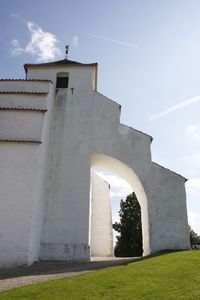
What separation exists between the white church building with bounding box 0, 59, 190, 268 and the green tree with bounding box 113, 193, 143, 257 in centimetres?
1455

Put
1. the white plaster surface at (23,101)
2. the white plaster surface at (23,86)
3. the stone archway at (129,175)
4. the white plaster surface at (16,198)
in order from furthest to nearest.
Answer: the white plaster surface at (23,86), the stone archway at (129,175), the white plaster surface at (23,101), the white plaster surface at (16,198)

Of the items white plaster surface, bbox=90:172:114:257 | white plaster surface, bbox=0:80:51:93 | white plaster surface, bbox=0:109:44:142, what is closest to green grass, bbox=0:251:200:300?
white plaster surface, bbox=0:109:44:142

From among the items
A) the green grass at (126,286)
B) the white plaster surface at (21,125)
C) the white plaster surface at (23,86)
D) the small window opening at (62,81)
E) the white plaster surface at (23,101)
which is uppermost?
the small window opening at (62,81)

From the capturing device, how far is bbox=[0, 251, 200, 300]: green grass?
685 centimetres

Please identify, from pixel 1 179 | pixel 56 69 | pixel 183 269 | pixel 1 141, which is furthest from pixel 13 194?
pixel 56 69

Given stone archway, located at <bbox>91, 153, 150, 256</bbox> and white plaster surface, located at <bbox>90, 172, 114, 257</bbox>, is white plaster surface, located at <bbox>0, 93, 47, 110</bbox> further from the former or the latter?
white plaster surface, located at <bbox>90, 172, 114, 257</bbox>

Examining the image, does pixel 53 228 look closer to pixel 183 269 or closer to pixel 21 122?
pixel 21 122

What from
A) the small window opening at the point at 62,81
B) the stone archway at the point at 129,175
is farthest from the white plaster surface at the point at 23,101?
the stone archway at the point at 129,175

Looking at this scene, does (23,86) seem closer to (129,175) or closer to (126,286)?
(129,175)

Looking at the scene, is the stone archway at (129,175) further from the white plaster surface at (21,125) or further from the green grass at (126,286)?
the green grass at (126,286)

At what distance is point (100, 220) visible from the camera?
22422 mm

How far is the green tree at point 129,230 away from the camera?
31375 millimetres

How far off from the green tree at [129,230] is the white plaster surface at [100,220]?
32.6ft

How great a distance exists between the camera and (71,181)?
53.7ft
